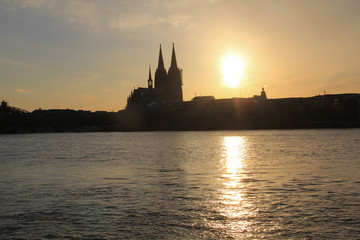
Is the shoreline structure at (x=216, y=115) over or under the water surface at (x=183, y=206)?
over

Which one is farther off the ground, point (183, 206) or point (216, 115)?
point (216, 115)

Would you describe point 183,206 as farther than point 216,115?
No

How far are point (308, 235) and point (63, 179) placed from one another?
15.2 metres

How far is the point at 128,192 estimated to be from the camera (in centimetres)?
1767

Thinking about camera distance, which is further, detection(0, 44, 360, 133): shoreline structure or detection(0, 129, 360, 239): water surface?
detection(0, 44, 360, 133): shoreline structure

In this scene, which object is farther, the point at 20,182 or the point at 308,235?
the point at 20,182

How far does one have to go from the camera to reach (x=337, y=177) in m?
21.3

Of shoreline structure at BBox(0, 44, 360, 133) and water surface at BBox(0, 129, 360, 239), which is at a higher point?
shoreline structure at BBox(0, 44, 360, 133)

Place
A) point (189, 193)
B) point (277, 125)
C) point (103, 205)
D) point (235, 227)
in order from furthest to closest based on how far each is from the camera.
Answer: point (277, 125), point (189, 193), point (103, 205), point (235, 227)

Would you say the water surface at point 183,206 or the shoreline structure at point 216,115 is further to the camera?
the shoreline structure at point 216,115

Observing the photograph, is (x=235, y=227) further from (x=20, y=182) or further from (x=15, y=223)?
(x=20, y=182)

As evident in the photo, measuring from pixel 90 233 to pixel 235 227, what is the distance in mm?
3962

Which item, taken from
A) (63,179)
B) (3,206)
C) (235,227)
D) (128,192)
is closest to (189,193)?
(128,192)

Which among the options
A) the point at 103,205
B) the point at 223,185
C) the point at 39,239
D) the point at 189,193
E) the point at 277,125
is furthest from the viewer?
the point at 277,125
